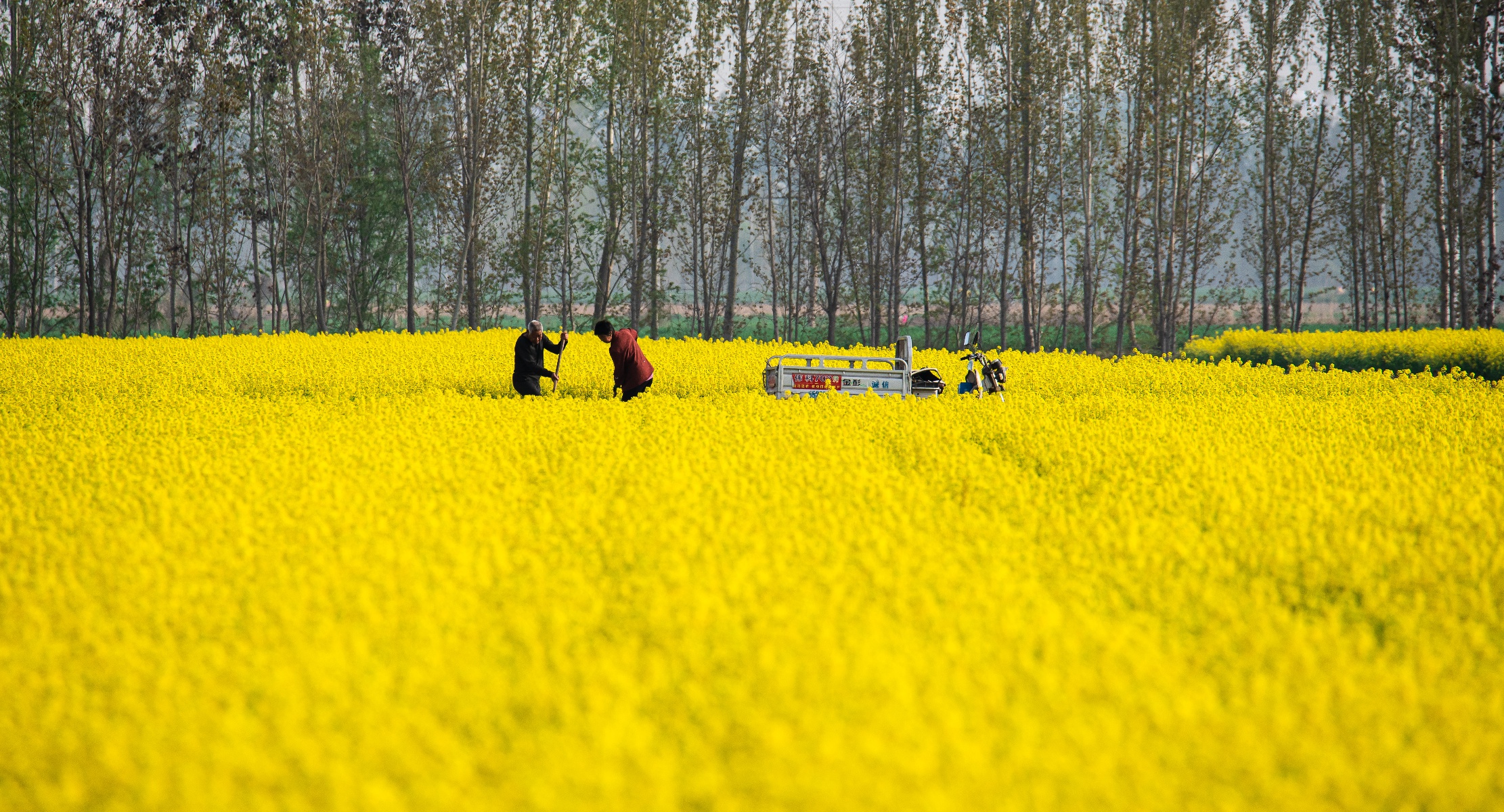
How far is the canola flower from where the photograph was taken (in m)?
18.2

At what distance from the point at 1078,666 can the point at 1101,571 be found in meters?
1.44

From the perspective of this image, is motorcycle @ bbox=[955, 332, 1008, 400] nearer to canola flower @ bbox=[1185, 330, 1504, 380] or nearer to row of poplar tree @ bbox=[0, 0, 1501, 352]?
canola flower @ bbox=[1185, 330, 1504, 380]

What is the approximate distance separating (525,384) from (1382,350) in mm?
18879

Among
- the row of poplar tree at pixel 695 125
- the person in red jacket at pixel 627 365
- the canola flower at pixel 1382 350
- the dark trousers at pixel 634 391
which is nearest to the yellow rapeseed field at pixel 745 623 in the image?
the dark trousers at pixel 634 391

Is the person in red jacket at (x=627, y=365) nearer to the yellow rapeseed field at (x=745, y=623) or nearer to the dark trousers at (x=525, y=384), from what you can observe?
the dark trousers at (x=525, y=384)

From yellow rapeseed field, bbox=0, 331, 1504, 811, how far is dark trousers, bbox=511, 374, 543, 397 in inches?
206

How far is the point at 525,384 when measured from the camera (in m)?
13.3

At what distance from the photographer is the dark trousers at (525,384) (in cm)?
1331

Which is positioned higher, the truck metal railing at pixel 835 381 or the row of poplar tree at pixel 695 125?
the row of poplar tree at pixel 695 125

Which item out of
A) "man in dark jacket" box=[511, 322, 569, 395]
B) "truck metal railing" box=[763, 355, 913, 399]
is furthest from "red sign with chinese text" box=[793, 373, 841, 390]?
"man in dark jacket" box=[511, 322, 569, 395]

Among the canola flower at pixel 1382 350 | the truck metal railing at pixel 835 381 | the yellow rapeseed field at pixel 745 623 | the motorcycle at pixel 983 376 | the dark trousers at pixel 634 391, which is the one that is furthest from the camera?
the canola flower at pixel 1382 350

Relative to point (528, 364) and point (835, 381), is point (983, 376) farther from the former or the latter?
point (528, 364)

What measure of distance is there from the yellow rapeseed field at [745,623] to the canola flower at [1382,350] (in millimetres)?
12988

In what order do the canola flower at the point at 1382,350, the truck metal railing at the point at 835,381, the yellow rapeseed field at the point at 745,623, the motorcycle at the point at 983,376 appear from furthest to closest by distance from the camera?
the canola flower at the point at 1382,350
the motorcycle at the point at 983,376
the truck metal railing at the point at 835,381
the yellow rapeseed field at the point at 745,623
